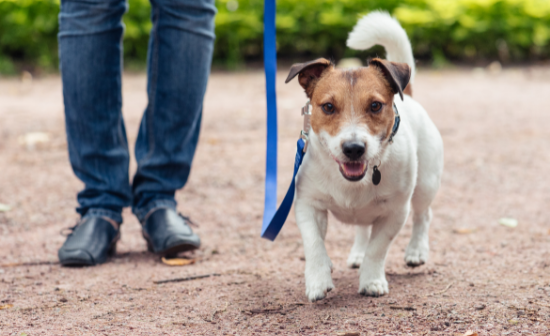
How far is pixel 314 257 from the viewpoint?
8.69ft

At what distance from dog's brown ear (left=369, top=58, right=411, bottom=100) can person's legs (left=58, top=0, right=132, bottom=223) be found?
135cm

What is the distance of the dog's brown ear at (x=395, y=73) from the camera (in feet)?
8.44


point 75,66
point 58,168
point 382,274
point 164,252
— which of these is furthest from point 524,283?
point 58,168

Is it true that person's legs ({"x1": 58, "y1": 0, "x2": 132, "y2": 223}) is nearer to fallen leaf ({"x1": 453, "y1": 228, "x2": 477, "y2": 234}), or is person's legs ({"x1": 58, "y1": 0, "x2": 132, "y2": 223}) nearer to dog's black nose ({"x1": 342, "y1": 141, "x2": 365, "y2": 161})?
dog's black nose ({"x1": 342, "y1": 141, "x2": 365, "y2": 161})

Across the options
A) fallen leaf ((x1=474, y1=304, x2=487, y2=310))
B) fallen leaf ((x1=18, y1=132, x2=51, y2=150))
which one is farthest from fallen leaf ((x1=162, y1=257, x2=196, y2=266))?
fallen leaf ((x1=18, y1=132, x2=51, y2=150))

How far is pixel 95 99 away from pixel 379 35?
1.43 metres

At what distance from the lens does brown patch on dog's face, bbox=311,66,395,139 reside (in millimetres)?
2564

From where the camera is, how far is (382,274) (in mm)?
2787

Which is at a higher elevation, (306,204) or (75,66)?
(75,66)

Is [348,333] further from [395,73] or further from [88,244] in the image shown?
[88,244]

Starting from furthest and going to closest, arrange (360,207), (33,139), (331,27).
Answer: (331,27) → (33,139) → (360,207)

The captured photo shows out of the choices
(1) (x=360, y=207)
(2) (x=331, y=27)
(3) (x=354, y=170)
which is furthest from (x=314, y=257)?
(2) (x=331, y=27)

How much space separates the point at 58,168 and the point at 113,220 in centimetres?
228

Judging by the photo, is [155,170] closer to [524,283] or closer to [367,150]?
[367,150]
